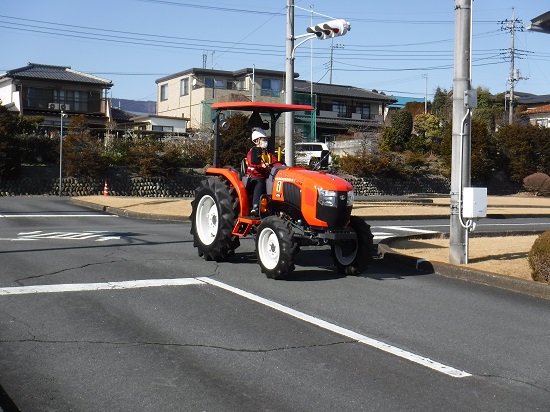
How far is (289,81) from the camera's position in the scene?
19234 mm

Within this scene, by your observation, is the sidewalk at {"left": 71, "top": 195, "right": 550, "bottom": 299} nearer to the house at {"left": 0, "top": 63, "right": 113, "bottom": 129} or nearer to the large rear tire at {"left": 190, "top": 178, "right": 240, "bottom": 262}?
the large rear tire at {"left": 190, "top": 178, "right": 240, "bottom": 262}

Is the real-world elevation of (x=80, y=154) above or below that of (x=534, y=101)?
below

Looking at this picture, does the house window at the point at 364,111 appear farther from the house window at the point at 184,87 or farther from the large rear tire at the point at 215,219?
the large rear tire at the point at 215,219

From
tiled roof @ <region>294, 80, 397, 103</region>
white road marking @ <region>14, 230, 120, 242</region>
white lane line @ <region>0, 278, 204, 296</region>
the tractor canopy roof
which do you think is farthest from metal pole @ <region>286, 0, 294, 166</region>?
tiled roof @ <region>294, 80, 397, 103</region>

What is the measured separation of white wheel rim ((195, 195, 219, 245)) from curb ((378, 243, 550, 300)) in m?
3.03

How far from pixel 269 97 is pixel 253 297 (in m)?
48.7

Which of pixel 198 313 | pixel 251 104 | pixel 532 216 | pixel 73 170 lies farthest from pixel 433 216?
pixel 73 170

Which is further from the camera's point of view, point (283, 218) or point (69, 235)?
point (69, 235)

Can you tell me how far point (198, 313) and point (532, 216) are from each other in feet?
67.6

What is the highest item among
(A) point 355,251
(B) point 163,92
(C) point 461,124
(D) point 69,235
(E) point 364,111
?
(B) point 163,92

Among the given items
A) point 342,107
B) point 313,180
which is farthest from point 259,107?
point 342,107

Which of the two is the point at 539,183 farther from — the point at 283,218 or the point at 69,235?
the point at 283,218

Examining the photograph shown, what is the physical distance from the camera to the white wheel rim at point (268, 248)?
9578mm

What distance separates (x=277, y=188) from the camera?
396 inches
